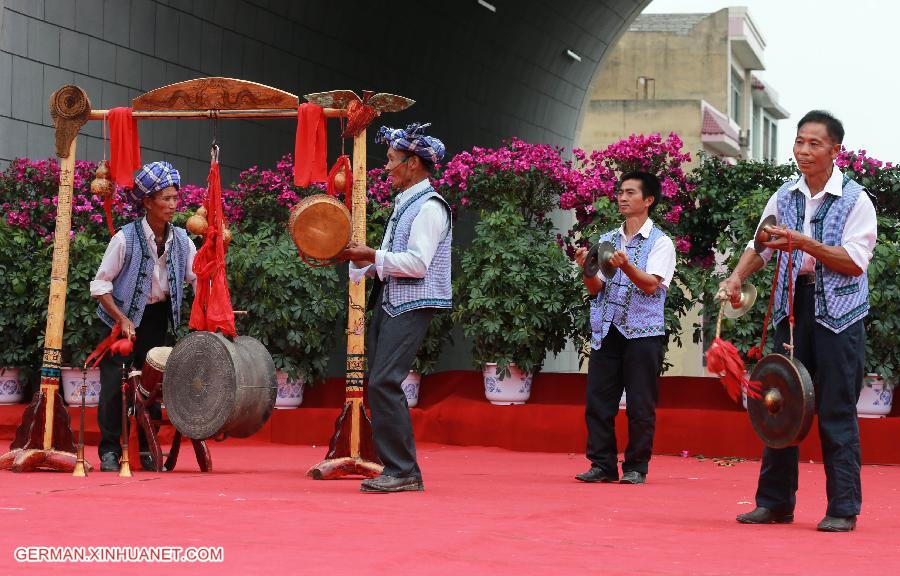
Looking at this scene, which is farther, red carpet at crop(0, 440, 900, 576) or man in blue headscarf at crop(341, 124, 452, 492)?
man in blue headscarf at crop(341, 124, 452, 492)

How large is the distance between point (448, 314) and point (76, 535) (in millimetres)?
5506

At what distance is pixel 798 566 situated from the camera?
4.30 metres

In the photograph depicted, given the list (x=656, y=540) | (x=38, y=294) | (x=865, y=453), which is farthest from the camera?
(x=38, y=294)

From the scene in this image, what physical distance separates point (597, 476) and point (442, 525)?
254 cm

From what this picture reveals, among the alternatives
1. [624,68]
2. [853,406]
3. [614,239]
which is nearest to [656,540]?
[853,406]

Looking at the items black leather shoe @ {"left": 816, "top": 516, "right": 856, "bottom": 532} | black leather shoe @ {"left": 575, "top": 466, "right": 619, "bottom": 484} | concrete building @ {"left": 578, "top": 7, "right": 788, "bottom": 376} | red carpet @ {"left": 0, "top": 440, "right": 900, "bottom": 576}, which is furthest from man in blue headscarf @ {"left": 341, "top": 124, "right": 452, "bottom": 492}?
concrete building @ {"left": 578, "top": 7, "right": 788, "bottom": 376}

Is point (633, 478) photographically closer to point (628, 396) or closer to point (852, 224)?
point (628, 396)

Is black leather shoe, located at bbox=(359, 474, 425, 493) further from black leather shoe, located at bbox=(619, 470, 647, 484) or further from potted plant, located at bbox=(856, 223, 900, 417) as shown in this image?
potted plant, located at bbox=(856, 223, 900, 417)

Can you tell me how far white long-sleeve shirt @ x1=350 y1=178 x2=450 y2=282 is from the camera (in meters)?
6.31

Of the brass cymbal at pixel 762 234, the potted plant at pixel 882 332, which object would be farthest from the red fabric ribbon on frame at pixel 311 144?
the potted plant at pixel 882 332

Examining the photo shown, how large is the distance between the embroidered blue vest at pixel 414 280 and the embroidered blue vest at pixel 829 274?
1.62 meters

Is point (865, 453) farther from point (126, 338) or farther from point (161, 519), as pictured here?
point (161, 519)

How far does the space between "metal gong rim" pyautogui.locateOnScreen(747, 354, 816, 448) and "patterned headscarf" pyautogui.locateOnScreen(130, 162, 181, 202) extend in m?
3.54

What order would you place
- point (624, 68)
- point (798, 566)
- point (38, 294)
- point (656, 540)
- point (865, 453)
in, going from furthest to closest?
point (624, 68) < point (38, 294) < point (865, 453) < point (656, 540) < point (798, 566)
